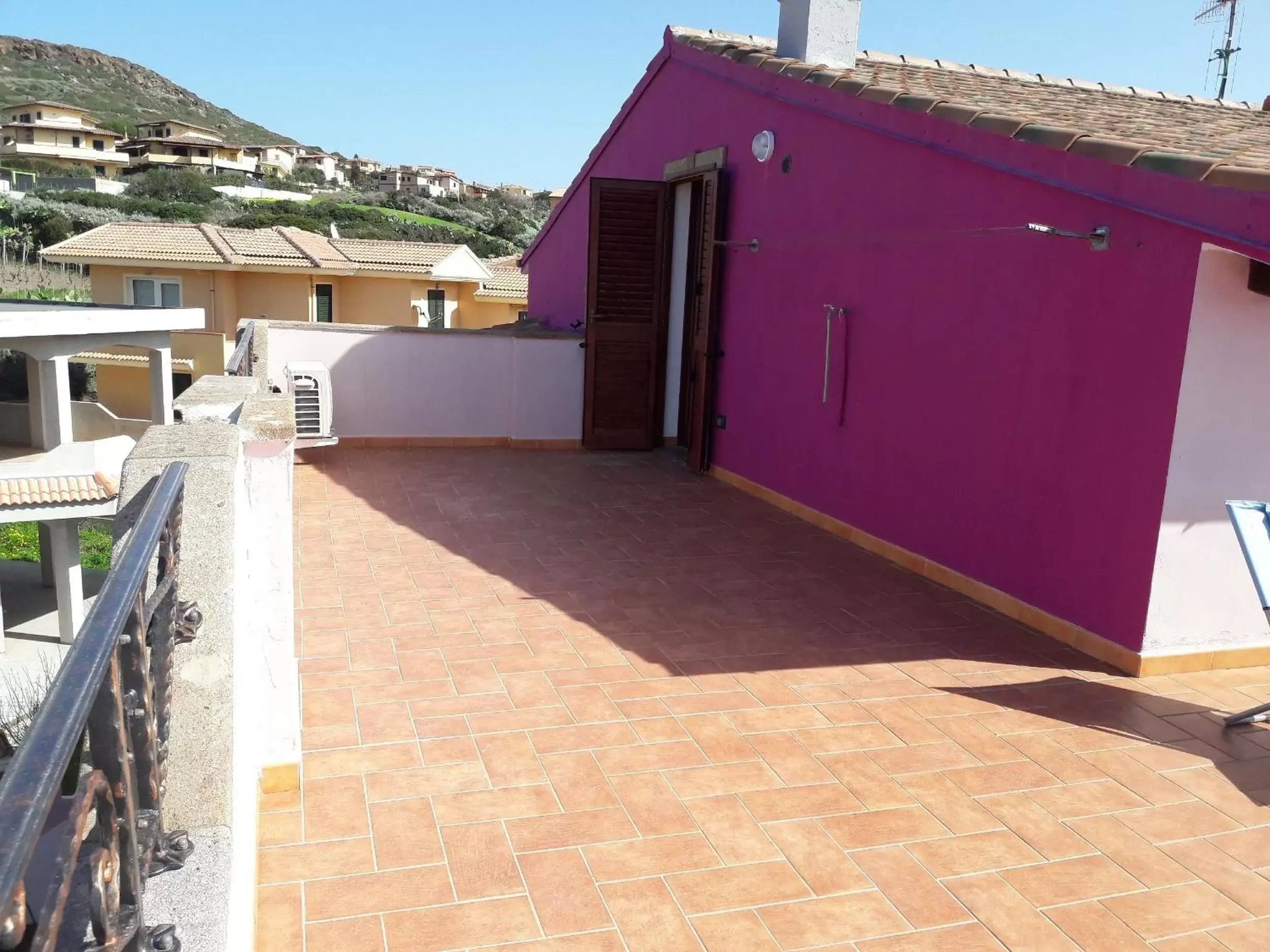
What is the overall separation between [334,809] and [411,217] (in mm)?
50524

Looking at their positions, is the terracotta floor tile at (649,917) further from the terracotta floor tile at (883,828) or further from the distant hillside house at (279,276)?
the distant hillside house at (279,276)

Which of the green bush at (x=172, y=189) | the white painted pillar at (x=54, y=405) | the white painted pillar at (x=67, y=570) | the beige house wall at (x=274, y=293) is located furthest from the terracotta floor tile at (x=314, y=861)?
the green bush at (x=172, y=189)

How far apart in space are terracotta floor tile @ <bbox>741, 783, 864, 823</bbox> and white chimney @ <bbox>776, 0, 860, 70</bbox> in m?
5.86

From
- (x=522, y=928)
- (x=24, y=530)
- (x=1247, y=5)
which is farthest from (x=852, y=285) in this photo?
(x=24, y=530)

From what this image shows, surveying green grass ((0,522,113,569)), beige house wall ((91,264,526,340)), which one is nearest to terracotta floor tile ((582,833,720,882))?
green grass ((0,522,113,569))

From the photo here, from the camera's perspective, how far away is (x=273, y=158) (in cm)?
8194

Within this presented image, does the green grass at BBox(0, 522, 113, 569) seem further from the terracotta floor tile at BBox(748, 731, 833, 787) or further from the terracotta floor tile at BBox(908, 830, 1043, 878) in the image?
the terracotta floor tile at BBox(908, 830, 1043, 878)

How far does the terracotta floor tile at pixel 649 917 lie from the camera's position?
255 centimetres

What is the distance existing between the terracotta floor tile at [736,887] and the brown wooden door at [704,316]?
5.91m

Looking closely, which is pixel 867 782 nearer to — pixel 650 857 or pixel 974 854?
pixel 974 854

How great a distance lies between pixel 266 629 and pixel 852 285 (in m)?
4.73

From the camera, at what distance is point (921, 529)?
19.5ft

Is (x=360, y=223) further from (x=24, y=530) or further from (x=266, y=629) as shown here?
(x=266, y=629)

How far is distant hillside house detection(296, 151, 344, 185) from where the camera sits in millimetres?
79938
